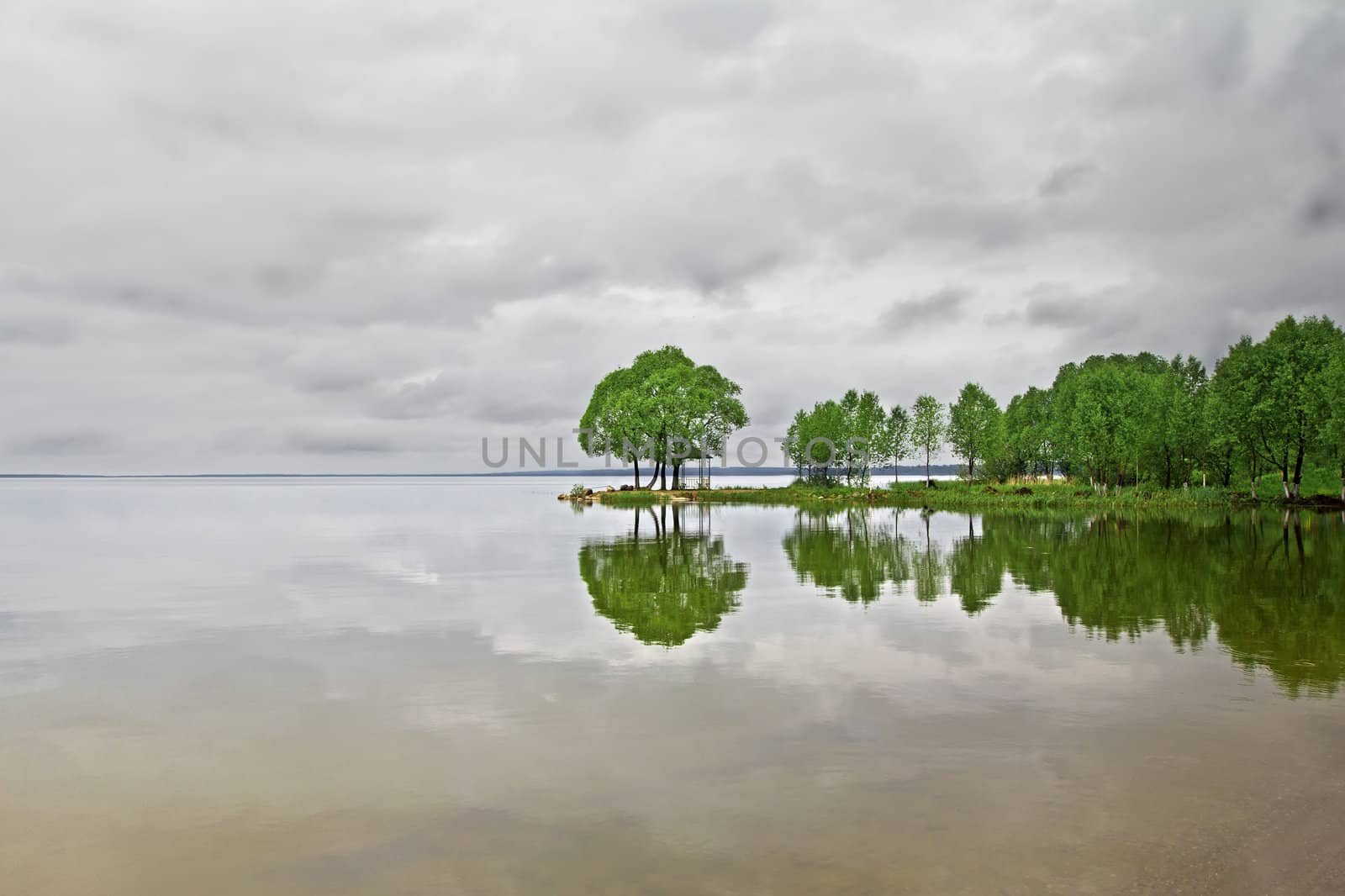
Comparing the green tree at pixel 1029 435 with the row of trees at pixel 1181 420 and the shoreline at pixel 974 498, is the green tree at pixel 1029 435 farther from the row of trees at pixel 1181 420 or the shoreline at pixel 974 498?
the shoreline at pixel 974 498

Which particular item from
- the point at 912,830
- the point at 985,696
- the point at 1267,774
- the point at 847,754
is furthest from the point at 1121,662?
the point at 912,830

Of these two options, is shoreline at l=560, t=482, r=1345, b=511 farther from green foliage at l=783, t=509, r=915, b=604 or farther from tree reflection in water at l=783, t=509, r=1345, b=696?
green foliage at l=783, t=509, r=915, b=604

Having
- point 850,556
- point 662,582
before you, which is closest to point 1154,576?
point 850,556

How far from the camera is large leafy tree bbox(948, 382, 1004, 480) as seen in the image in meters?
115

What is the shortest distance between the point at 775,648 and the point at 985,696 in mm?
4327

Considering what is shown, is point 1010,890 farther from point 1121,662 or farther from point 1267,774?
point 1121,662

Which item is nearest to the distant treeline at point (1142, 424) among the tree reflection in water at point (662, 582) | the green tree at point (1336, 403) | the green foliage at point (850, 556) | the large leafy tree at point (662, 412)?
the green tree at point (1336, 403)

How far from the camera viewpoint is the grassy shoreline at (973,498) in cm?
8219

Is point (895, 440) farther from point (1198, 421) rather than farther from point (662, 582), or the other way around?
point (662, 582)

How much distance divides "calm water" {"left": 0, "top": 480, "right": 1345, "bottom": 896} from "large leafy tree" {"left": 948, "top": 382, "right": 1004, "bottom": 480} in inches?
3667

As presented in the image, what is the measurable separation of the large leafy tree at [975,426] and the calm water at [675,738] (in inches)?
3667

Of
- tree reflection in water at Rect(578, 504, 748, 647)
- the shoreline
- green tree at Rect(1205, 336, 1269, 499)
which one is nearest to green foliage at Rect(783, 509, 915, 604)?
tree reflection in water at Rect(578, 504, 748, 647)

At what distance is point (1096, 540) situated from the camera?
4200 centimetres

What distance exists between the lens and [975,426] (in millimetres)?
115375
